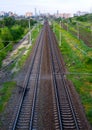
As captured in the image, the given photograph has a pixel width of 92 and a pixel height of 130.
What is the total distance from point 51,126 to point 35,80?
408 inches

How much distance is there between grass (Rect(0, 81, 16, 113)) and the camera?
59.8 feet

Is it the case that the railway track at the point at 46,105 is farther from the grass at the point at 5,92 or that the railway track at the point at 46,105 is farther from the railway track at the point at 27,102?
the grass at the point at 5,92

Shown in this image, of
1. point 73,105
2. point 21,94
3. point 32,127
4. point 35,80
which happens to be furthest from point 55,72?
point 32,127

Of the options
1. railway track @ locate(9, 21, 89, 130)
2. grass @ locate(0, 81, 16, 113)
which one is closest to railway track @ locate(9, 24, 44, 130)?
railway track @ locate(9, 21, 89, 130)

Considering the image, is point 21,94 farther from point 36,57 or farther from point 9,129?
point 36,57

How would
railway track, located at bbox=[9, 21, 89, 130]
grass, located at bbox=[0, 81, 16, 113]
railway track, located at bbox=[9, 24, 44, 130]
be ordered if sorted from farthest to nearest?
grass, located at bbox=[0, 81, 16, 113] < railway track, located at bbox=[9, 24, 44, 130] < railway track, located at bbox=[9, 21, 89, 130]

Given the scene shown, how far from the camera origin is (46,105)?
1772cm

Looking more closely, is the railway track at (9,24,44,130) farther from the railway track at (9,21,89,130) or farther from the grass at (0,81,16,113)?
the grass at (0,81,16,113)

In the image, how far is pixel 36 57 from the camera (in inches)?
1481

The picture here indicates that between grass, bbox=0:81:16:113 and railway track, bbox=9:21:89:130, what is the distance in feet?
3.36

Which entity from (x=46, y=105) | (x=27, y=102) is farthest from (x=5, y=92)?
(x=46, y=105)

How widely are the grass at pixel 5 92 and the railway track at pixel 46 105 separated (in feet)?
3.36

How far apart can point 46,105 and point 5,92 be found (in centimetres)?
443

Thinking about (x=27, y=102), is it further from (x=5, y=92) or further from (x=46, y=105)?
(x=5, y=92)
